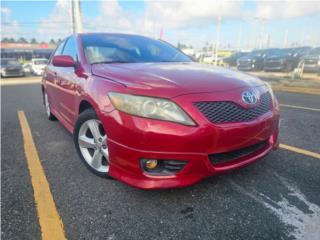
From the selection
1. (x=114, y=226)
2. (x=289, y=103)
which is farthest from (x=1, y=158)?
(x=289, y=103)

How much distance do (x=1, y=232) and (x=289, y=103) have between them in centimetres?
662

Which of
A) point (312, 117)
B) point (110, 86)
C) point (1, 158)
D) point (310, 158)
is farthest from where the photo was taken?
point (312, 117)

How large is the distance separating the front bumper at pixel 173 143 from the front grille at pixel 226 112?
42 millimetres

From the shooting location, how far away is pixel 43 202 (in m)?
2.43

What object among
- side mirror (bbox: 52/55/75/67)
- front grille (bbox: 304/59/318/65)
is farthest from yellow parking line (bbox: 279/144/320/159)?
front grille (bbox: 304/59/318/65)

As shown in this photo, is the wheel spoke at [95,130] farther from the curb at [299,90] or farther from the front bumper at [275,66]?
the front bumper at [275,66]

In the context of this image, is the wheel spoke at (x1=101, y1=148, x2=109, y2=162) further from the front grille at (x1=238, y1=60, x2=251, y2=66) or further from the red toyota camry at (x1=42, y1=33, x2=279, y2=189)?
the front grille at (x1=238, y1=60, x2=251, y2=66)

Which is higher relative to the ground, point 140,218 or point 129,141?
point 129,141

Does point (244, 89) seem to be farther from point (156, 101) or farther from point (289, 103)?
point (289, 103)

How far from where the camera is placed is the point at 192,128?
6.93ft

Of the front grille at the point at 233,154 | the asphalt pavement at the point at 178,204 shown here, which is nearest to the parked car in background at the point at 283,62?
the asphalt pavement at the point at 178,204

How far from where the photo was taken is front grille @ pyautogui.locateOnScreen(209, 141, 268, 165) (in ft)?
7.46

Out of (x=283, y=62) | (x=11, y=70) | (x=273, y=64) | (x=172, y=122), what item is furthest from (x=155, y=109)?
(x=11, y=70)

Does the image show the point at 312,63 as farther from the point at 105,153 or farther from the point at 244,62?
the point at 105,153
